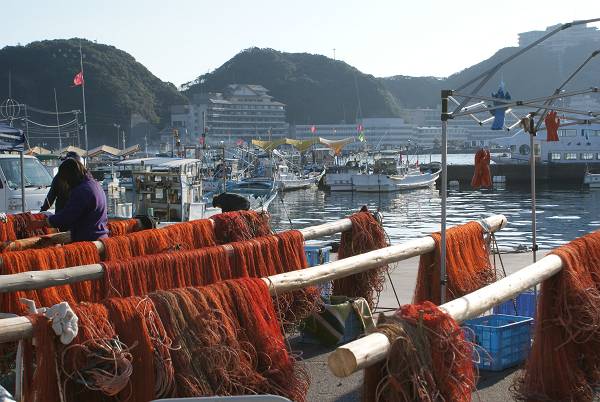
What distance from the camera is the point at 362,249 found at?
29.2 feet

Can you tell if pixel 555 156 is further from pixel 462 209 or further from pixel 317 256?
pixel 317 256

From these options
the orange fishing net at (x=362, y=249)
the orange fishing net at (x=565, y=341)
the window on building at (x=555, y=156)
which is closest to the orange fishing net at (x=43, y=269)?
the orange fishing net at (x=362, y=249)

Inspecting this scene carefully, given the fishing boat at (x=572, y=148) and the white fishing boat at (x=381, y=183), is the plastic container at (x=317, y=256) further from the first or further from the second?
the fishing boat at (x=572, y=148)

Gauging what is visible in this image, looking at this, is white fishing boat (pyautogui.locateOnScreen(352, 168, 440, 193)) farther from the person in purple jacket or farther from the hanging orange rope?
the person in purple jacket

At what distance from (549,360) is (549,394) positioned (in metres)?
0.24

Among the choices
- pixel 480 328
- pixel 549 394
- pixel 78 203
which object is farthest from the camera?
pixel 78 203

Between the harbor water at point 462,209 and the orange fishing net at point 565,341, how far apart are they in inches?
955

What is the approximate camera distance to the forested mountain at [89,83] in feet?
495

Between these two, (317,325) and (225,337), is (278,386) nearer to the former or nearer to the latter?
(225,337)

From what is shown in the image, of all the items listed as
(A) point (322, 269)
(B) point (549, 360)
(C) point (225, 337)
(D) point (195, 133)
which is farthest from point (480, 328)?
(D) point (195, 133)

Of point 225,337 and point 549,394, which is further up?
point 225,337

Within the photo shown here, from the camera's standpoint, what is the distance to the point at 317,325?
743 centimetres

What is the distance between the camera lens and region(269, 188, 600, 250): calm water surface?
36.9 m

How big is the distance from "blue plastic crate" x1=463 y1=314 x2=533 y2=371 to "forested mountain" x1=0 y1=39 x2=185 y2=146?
476 ft
